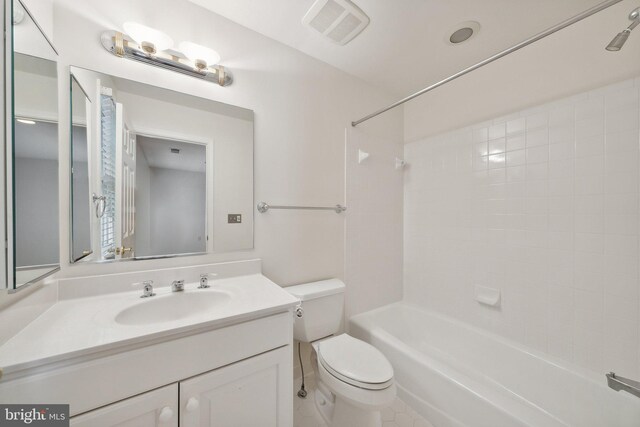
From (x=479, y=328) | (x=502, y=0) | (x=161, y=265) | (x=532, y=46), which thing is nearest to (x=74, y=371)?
(x=161, y=265)

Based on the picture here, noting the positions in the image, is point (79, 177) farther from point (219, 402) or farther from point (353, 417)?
point (353, 417)

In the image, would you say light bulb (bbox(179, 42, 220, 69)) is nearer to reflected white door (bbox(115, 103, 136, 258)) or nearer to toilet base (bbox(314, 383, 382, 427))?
reflected white door (bbox(115, 103, 136, 258))

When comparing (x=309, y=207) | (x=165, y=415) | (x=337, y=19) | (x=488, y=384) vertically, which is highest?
(x=337, y=19)

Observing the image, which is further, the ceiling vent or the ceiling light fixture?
the ceiling light fixture

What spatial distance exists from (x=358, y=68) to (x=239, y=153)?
1165mm

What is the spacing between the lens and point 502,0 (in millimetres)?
1226

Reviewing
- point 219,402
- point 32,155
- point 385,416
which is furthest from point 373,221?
point 32,155

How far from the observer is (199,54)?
1.19 metres

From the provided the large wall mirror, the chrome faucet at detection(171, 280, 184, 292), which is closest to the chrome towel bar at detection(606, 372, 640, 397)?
the large wall mirror

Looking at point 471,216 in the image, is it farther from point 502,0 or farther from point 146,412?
point 146,412

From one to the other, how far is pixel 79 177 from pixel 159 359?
85 cm

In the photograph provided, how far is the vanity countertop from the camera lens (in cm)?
62

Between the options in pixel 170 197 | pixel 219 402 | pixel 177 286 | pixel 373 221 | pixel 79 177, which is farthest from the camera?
pixel 373 221

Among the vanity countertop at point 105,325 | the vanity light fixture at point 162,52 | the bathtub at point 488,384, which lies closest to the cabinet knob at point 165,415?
the vanity countertop at point 105,325
